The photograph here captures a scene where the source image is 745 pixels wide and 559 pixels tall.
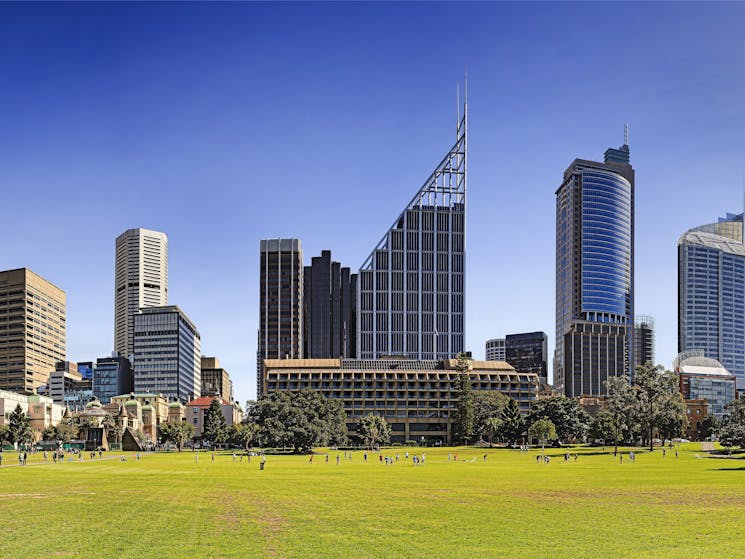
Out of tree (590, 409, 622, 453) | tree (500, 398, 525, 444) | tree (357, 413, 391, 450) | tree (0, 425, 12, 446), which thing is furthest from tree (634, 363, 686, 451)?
tree (0, 425, 12, 446)

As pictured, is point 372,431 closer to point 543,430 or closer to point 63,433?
point 543,430

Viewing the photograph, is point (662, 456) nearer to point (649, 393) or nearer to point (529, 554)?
point (649, 393)

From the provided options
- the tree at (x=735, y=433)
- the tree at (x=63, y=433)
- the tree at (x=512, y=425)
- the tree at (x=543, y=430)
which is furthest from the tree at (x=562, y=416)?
the tree at (x=63, y=433)

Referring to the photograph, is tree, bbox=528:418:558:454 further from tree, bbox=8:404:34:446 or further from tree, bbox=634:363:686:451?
tree, bbox=8:404:34:446

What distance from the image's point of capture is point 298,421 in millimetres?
153500

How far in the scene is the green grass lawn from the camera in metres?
36.8

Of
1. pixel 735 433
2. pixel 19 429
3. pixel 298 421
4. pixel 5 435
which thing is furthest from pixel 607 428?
pixel 5 435

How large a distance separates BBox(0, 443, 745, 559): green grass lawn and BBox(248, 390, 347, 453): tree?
7493 cm

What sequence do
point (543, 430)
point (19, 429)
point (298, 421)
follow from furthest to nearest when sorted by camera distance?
1. point (19, 429)
2. point (543, 430)
3. point (298, 421)

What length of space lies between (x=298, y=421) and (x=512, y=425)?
5575cm

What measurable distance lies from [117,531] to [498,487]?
35.9 m

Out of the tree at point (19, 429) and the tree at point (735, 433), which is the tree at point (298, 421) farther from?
the tree at point (735, 433)

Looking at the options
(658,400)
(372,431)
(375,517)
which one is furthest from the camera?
(372,431)

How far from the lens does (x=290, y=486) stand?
229 ft
